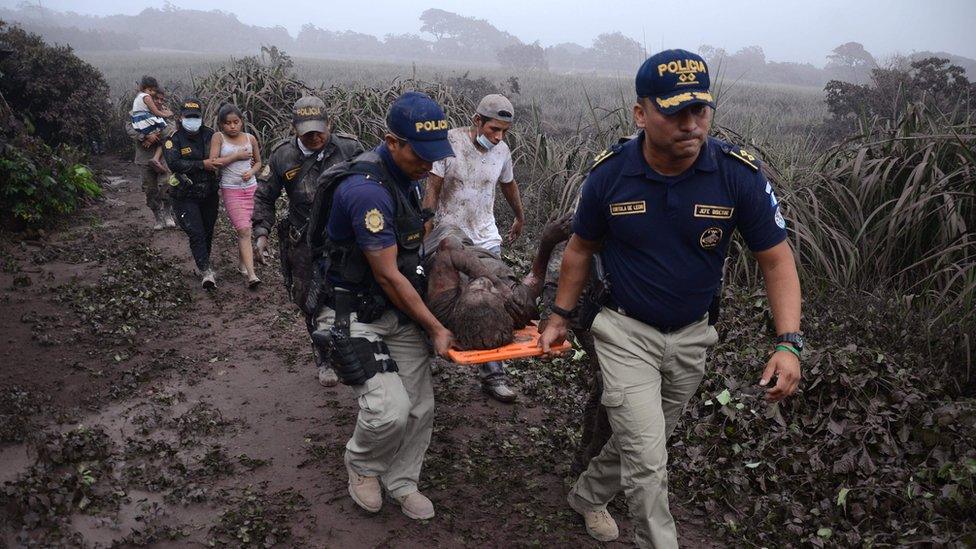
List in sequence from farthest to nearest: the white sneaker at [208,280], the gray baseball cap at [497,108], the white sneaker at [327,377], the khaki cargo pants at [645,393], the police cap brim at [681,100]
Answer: the white sneaker at [208,280], the white sneaker at [327,377], the gray baseball cap at [497,108], the khaki cargo pants at [645,393], the police cap brim at [681,100]

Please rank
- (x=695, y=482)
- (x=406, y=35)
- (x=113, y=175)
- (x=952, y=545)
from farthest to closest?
(x=406, y=35) → (x=113, y=175) → (x=695, y=482) → (x=952, y=545)

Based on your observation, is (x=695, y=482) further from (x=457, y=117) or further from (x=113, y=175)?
(x=113, y=175)

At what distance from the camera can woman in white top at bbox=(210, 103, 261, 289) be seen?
21.5ft

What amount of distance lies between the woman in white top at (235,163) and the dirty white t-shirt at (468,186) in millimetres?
2642

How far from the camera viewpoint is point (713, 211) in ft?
8.54

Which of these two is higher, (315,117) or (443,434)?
(315,117)

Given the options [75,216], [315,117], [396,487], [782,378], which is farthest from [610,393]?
[75,216]

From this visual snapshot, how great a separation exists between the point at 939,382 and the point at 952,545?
1.30 meters

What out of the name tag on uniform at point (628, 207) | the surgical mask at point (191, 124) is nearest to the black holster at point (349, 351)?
the name tag on uniform at point (628, 207)

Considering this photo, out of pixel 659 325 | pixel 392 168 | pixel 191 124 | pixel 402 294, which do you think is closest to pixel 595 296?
pixel 659 325

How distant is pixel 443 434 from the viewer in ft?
14.6

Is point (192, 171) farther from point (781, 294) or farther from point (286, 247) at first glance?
point (781, 294)

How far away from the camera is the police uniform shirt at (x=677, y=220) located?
8.57 ft

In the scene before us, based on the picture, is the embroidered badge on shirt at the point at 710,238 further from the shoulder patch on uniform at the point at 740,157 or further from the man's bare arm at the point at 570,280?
the man's bare arm at the point at 570,280
